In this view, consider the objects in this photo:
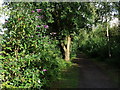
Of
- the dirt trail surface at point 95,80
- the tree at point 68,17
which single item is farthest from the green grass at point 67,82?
the tree at point 68,17

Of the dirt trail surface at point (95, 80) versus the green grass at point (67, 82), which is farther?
the dirt trail surface at point (95, 80)

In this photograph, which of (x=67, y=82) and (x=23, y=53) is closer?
(x=23, y=53)

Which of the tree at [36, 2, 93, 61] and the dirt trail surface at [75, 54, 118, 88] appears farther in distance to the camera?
the tree at [36, 2, 93, 61]

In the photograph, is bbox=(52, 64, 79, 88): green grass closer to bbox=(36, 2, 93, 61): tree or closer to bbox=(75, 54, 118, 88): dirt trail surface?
bbox=(75, 54, 118, 88): dirt trail surface

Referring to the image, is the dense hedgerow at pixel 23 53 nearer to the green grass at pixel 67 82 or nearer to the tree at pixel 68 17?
the green grass at pixel 67 82

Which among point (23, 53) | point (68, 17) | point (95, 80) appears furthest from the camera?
point (68, 17)

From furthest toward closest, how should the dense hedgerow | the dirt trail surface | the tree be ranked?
the tree → the dirt trail surface → the dense hedgerow

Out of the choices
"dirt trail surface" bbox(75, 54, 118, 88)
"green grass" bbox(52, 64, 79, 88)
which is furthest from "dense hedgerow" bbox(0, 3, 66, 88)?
"dirt trail surface" bbox(75, 54, 118, 88)

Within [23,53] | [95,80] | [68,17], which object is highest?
[68,17]

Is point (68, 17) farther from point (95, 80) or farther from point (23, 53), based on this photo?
point (23, 53)

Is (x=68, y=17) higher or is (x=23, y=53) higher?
(x=68, y=17)

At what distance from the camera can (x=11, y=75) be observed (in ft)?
14.8

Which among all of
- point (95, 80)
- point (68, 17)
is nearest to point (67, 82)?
point (95, 80)

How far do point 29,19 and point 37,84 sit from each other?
76.0 inches
